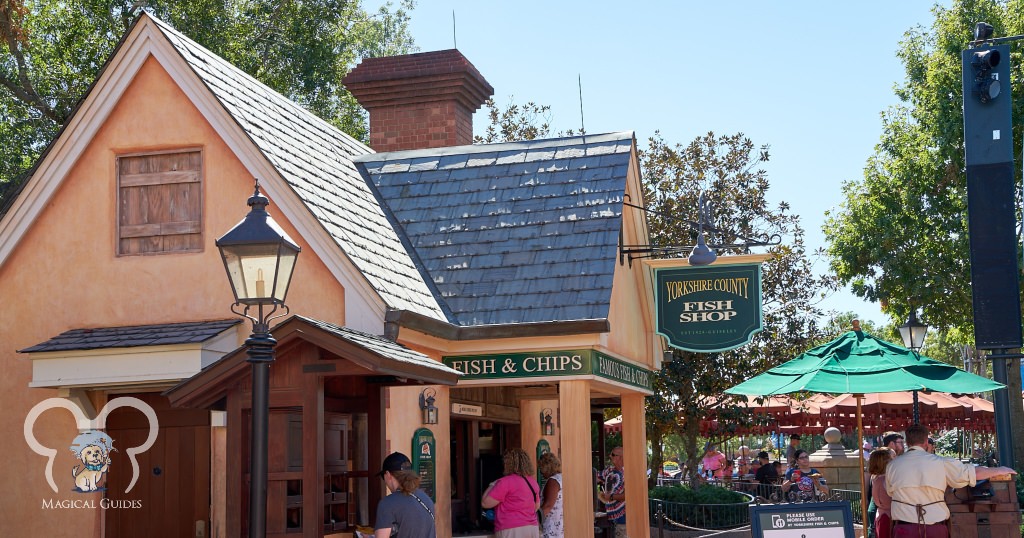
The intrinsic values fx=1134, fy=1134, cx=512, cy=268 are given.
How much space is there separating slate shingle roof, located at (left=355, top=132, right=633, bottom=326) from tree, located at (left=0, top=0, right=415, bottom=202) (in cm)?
1159

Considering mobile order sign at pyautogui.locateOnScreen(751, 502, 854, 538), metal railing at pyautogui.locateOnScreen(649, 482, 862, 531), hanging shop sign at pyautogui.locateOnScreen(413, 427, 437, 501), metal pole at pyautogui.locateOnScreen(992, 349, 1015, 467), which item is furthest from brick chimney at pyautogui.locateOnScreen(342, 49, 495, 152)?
mobile order sign at pyautogui.locateOnScreen(751, 502, 854, 538)

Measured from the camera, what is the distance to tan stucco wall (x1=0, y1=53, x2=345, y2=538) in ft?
38.3

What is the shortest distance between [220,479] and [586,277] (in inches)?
179

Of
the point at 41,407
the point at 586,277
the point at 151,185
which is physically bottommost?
the point at 41,407

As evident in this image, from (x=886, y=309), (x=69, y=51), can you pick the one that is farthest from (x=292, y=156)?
(x=886, y=309)

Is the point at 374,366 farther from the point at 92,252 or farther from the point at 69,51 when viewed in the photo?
the point at 69,51

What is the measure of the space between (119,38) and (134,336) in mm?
15635

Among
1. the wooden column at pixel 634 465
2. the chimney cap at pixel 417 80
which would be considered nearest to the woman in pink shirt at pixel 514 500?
the wooden column at pixel 634 465

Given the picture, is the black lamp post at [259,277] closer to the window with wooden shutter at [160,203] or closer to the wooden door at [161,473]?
the window with wooden shutter at [160,203]

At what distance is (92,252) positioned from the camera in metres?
12.2

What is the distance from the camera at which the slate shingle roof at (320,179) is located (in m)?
11.8

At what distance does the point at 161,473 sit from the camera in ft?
40.0

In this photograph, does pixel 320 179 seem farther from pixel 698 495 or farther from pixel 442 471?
pixel 698 495

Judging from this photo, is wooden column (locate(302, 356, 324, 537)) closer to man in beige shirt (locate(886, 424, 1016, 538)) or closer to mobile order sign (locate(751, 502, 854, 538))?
mobile order sign (locate(751, 502, 854, 538))
